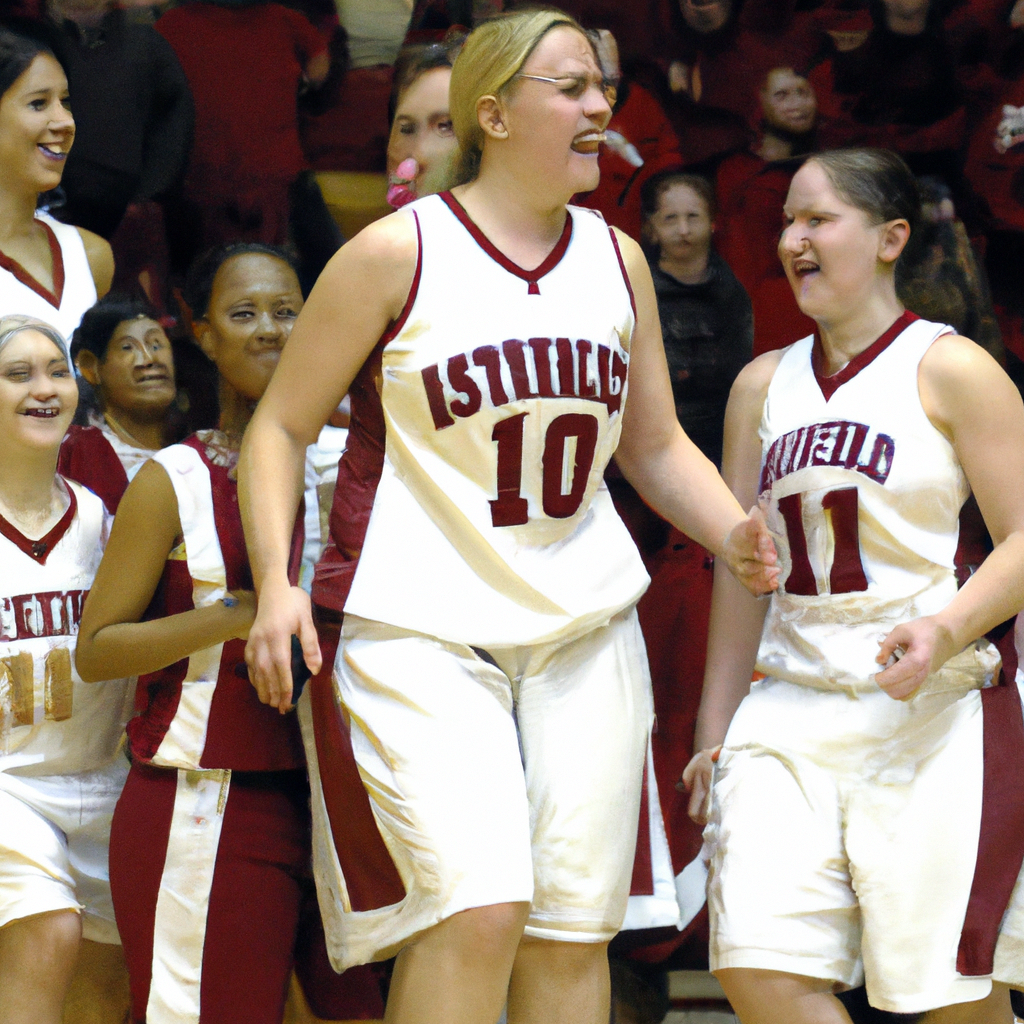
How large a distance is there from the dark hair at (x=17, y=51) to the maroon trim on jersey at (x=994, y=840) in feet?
6.81

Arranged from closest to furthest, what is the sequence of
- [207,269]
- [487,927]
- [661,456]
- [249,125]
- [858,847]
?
[487,927], [858,847], [661,456], [207,269], [249,125]

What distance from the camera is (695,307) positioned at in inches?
119

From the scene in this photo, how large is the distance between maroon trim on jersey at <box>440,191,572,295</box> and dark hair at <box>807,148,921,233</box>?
528mm

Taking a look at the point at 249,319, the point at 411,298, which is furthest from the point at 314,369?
the point at 249,319

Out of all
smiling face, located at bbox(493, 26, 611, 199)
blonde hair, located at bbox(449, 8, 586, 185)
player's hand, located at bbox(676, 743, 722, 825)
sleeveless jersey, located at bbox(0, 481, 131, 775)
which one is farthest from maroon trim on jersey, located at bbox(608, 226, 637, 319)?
sleeveless jersey, located at bbox(0, 481, 131, 775)

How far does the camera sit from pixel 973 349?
2236mm

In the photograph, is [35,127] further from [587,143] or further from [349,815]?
[349,815]

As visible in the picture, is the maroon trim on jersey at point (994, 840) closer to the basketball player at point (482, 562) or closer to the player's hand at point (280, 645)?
the basketball player at point (482, 562)

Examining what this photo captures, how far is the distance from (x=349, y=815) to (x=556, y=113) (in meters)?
1.02

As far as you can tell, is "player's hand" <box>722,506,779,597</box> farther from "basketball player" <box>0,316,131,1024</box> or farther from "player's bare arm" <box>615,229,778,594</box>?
"basketball player" <box>0,316,131,1024</box>

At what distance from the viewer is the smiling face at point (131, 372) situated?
9.06ft

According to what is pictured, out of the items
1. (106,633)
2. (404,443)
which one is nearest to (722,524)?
(404,443)

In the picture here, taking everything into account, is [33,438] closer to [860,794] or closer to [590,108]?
[590,108]

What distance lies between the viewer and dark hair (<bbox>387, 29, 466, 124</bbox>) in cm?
278
